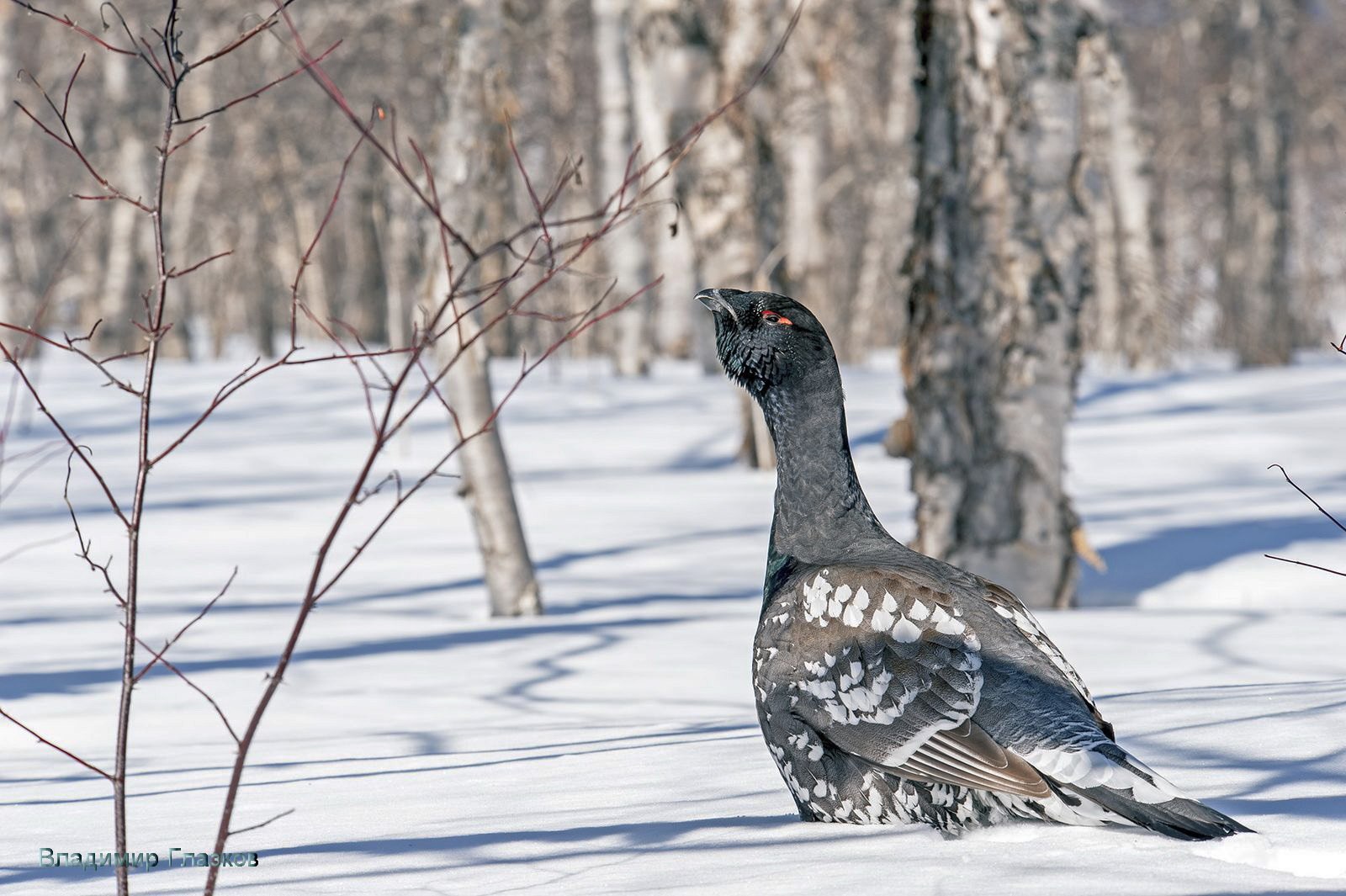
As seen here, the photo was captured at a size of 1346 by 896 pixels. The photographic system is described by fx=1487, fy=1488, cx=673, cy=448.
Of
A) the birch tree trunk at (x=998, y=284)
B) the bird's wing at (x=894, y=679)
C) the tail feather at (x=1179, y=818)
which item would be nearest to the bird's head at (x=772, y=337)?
the bird's wing at (x=894, y=679)

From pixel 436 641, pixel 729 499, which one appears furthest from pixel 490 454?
pixel 729 499

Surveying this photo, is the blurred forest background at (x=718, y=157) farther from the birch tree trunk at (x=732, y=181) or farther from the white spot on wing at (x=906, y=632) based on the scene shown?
the white spot on wing at (x=906, y=632)

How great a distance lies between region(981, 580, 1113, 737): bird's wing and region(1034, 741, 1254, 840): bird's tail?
264 mm

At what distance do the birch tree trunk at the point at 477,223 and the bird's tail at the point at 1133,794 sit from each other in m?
4.50

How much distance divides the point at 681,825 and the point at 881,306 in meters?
34.7

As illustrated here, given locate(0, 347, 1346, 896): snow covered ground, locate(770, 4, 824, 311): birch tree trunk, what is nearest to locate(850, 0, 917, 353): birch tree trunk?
locate(770, 4, 824, 311): birch tree trunk

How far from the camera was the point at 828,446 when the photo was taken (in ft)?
11.1

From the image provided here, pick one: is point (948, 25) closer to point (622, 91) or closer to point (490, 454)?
point (490, 454)

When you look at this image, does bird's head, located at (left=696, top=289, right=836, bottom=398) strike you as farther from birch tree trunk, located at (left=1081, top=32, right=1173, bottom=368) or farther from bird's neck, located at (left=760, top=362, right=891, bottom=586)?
birch tree trunk, located at (left=1081, top=32, right=1173, bottom=368)

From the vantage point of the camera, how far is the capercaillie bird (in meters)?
2.67

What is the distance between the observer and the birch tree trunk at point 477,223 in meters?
7.00

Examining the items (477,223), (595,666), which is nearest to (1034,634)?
(595,666)

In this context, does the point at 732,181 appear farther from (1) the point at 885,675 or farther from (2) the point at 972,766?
(2) the point at 972,766

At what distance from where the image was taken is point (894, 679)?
9.60ft
